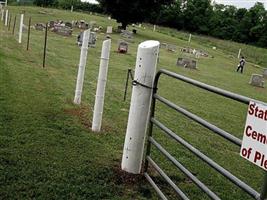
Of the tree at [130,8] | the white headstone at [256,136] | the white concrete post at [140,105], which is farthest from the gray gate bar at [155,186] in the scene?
the tree at [130,8]

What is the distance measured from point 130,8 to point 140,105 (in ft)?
169

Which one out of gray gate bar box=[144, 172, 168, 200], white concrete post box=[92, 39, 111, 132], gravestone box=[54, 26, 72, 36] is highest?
white concrete post box=[92, 39, 111, 132]

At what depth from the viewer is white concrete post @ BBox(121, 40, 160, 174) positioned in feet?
19.7

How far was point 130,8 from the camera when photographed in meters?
56.3

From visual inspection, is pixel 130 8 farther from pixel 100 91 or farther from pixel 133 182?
pixel 133 182

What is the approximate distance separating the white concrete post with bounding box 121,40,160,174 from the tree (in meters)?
51.2

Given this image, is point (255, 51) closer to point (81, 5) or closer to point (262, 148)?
point (81, 5)

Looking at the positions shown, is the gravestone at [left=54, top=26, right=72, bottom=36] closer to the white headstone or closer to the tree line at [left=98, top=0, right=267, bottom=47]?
the white headstone

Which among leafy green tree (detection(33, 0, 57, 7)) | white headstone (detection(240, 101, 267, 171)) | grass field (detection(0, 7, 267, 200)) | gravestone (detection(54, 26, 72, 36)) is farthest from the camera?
leafy green tree (detection(33, 0, 57, 7))

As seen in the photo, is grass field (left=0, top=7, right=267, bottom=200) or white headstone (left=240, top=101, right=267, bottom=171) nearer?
white headstone (left=240, top=101, right=267, bottom=171)

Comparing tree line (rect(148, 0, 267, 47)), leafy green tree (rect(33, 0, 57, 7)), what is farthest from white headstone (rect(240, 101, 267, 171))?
tree line (rect(148, 0, 267, 47))

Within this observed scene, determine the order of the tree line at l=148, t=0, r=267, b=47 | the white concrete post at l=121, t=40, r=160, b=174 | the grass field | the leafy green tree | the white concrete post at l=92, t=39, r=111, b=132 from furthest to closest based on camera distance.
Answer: the tree line at l=148, t=0, r=267, b=47 < the leafy green tree < the white concrete post at l=92, t=39, r=111, b=132 < the white concrete post at l=121, t=40, r=160, b=174 < the grass field

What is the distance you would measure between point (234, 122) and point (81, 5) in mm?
98608

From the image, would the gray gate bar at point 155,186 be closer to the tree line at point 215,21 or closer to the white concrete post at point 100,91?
the white concrete post at point 100,91
